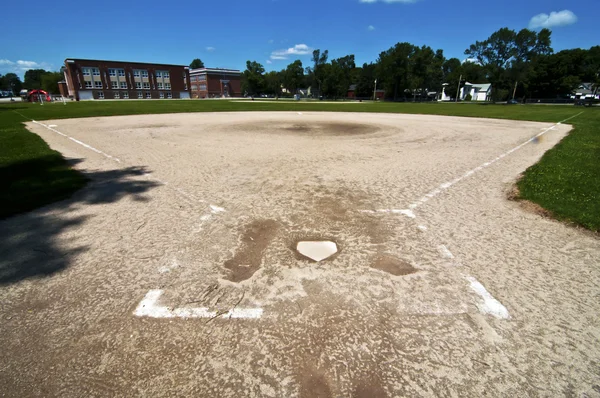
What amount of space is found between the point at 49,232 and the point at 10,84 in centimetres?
20280

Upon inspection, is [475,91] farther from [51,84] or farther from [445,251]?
[51,84]

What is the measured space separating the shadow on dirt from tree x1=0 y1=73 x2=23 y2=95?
191156mm

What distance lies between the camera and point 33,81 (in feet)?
538

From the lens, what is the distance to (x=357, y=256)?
362 cm

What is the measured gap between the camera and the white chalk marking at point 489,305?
2.66 metres

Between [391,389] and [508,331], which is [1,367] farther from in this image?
[508,331]

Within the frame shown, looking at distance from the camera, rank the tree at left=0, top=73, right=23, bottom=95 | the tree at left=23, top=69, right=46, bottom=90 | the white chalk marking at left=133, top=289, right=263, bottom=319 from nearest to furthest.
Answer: the white chalk marking at left=133, top=289, right=263, bottom=319, the tree at left=0, top=73, right=23, bottom=95, the tree at left=23, top=69, right=46, bottom=90

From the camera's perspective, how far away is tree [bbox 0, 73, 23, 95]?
139 meters

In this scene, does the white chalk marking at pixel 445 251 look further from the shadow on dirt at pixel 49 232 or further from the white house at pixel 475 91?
the white house at pixel 475 91

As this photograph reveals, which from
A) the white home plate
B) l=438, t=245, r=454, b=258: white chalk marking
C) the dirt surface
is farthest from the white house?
the white home plate

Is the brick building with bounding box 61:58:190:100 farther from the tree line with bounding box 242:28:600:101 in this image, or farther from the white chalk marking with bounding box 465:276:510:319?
the white chalk marking with bounding box 465:276:510:319

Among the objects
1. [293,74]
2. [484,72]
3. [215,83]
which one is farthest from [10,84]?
[484,72]

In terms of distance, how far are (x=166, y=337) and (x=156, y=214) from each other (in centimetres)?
286

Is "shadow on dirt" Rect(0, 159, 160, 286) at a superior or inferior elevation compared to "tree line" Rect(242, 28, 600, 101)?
→ inferior
